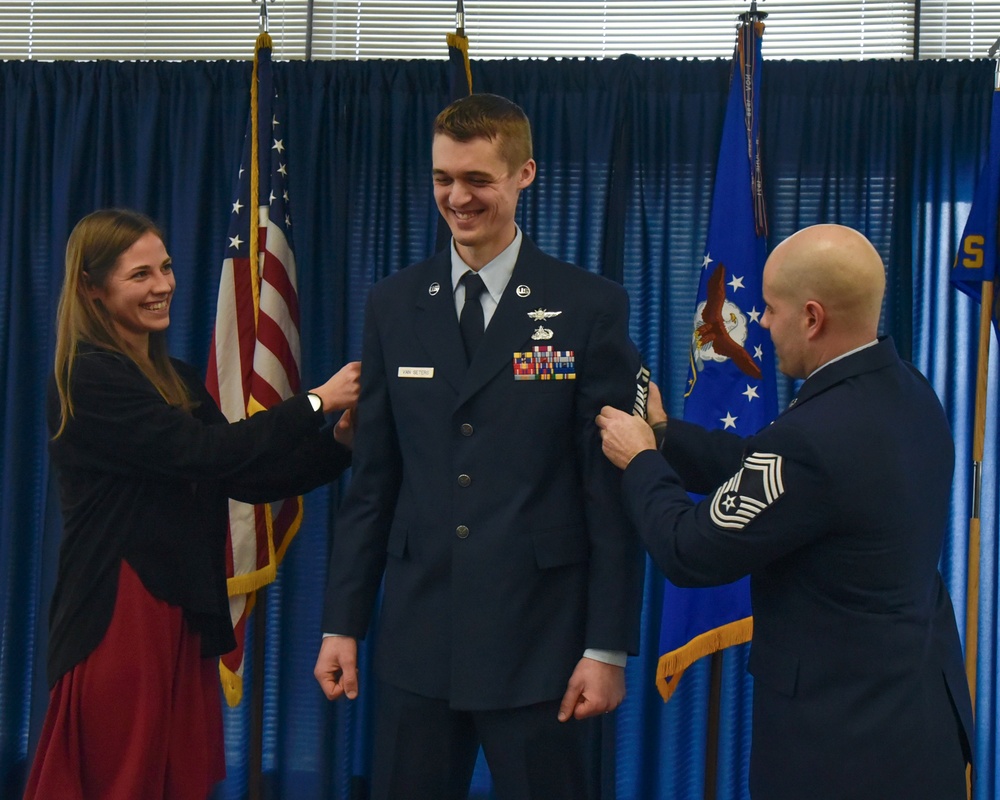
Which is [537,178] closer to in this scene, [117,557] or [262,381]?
[262,381]

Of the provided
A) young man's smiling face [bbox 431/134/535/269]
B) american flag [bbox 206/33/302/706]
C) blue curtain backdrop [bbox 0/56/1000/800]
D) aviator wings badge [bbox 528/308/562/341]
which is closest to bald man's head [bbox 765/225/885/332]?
aviator wings badge [bbox 528/308/562/341]

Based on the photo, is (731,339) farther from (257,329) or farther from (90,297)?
(90,297)

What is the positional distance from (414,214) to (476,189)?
5.45ft

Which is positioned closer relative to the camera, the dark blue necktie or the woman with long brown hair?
the dark blue necktie

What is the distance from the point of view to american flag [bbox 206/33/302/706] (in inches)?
118

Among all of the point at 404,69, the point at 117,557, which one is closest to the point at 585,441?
the point at 117,557

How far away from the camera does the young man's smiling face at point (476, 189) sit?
186cm

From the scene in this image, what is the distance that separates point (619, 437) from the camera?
1822 millimetres

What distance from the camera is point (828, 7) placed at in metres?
3.50

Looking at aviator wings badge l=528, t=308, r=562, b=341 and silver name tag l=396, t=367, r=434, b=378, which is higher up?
aviator wings badge l=528, t=308, r=562, b=341

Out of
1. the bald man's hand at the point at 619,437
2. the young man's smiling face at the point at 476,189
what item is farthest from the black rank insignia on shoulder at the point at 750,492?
the young man's smiling face at the point at 476,189

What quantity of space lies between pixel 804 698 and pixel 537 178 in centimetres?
217

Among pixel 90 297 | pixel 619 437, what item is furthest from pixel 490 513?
pixel 90 297

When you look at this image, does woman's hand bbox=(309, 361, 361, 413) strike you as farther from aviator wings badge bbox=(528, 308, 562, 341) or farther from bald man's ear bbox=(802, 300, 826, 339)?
bald man's ear bbox=(802, 300, 826, 339)
